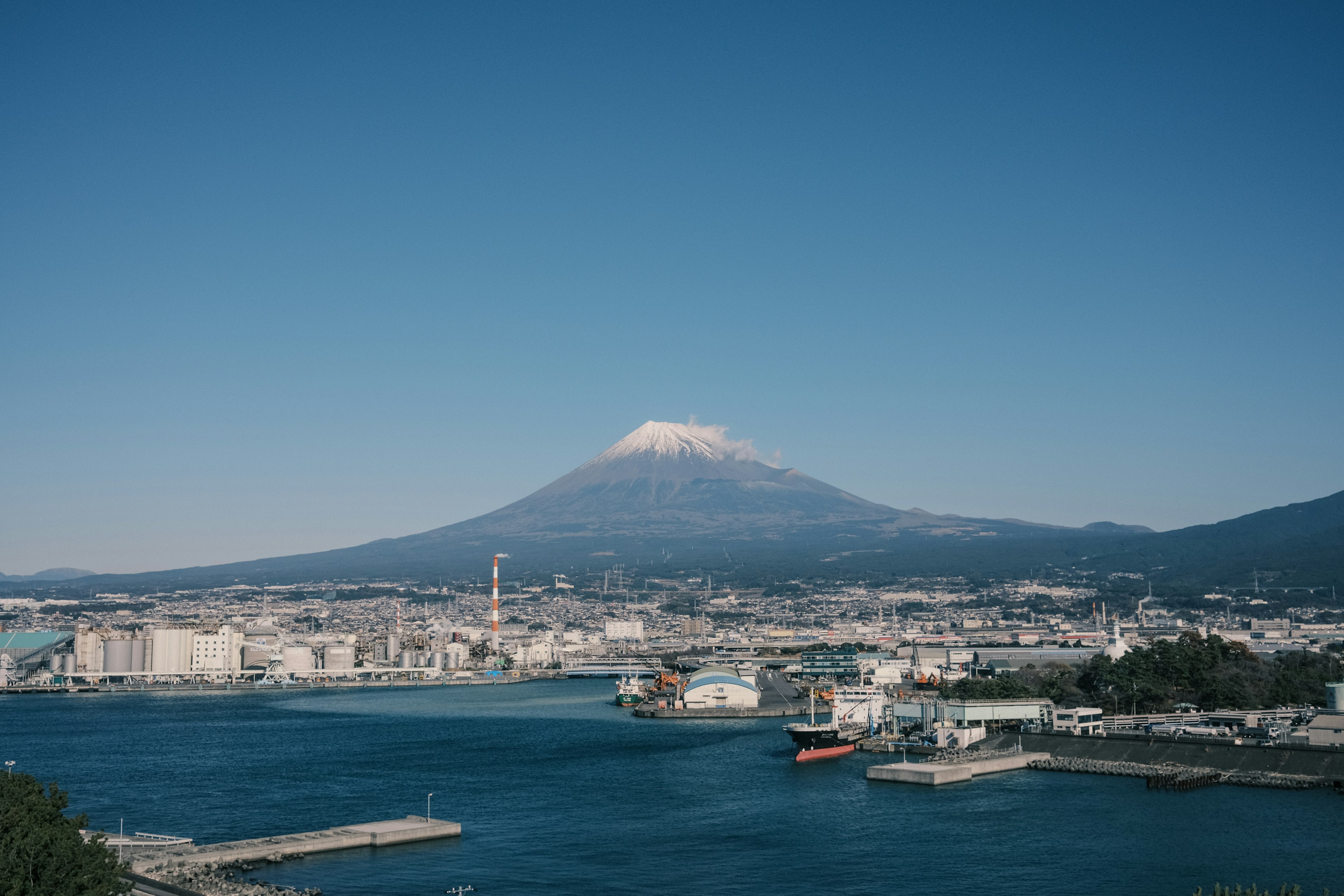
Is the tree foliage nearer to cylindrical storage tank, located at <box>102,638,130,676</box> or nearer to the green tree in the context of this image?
the green tree

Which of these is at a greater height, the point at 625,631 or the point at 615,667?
the point at 625,631

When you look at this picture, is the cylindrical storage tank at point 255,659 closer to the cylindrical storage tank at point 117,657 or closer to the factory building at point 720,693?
the cylindrical storage tank at point 117,657

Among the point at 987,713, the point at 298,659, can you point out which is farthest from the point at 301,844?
the point at 298,659

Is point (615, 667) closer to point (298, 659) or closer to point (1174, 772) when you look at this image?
point (298, 659)

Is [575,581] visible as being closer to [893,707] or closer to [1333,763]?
[893,707]

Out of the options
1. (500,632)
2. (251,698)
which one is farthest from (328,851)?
(500,632)

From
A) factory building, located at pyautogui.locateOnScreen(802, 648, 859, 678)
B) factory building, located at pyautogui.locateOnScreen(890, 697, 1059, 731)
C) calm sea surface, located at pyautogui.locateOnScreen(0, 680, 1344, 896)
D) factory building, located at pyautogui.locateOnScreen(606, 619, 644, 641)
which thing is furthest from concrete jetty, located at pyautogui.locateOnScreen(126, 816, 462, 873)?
factory building, located at pyautogui.locateOnScreen(606, 619, 644, 641)
